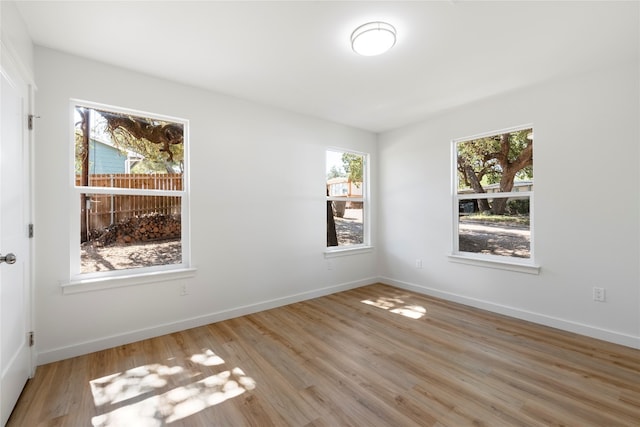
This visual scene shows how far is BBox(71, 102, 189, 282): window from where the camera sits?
2541mm

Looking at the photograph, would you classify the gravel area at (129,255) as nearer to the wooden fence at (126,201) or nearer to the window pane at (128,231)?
the window pane at (128,231)

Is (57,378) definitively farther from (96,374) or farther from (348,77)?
(348,77)

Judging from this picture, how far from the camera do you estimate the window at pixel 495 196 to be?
325cm

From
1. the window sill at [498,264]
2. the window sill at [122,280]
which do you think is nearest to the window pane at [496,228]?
the window sill at [498,264]

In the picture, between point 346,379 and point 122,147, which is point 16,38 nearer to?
point 122,147

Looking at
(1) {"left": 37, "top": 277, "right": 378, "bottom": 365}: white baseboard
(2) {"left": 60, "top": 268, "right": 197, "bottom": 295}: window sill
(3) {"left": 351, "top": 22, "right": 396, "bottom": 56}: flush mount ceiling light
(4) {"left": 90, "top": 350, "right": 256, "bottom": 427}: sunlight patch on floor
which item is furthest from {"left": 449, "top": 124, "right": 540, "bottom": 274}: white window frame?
(2) {"left": 60, "top": 268, "right": 197, "bottom": 295}: window sill

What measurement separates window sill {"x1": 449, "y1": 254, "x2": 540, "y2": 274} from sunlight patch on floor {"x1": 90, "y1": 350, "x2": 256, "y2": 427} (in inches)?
113

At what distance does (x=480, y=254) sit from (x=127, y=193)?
3.97 m

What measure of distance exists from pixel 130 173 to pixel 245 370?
2.06 m

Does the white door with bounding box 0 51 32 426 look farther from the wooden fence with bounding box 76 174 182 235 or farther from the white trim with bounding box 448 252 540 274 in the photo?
the white trim with bounding box 448 252 540 274

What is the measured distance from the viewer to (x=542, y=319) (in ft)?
9.96

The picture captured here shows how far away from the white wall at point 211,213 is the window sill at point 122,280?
0.16 ft

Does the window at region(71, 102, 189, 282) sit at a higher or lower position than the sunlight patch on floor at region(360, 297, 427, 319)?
higher

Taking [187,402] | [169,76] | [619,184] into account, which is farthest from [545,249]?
[169,76]
